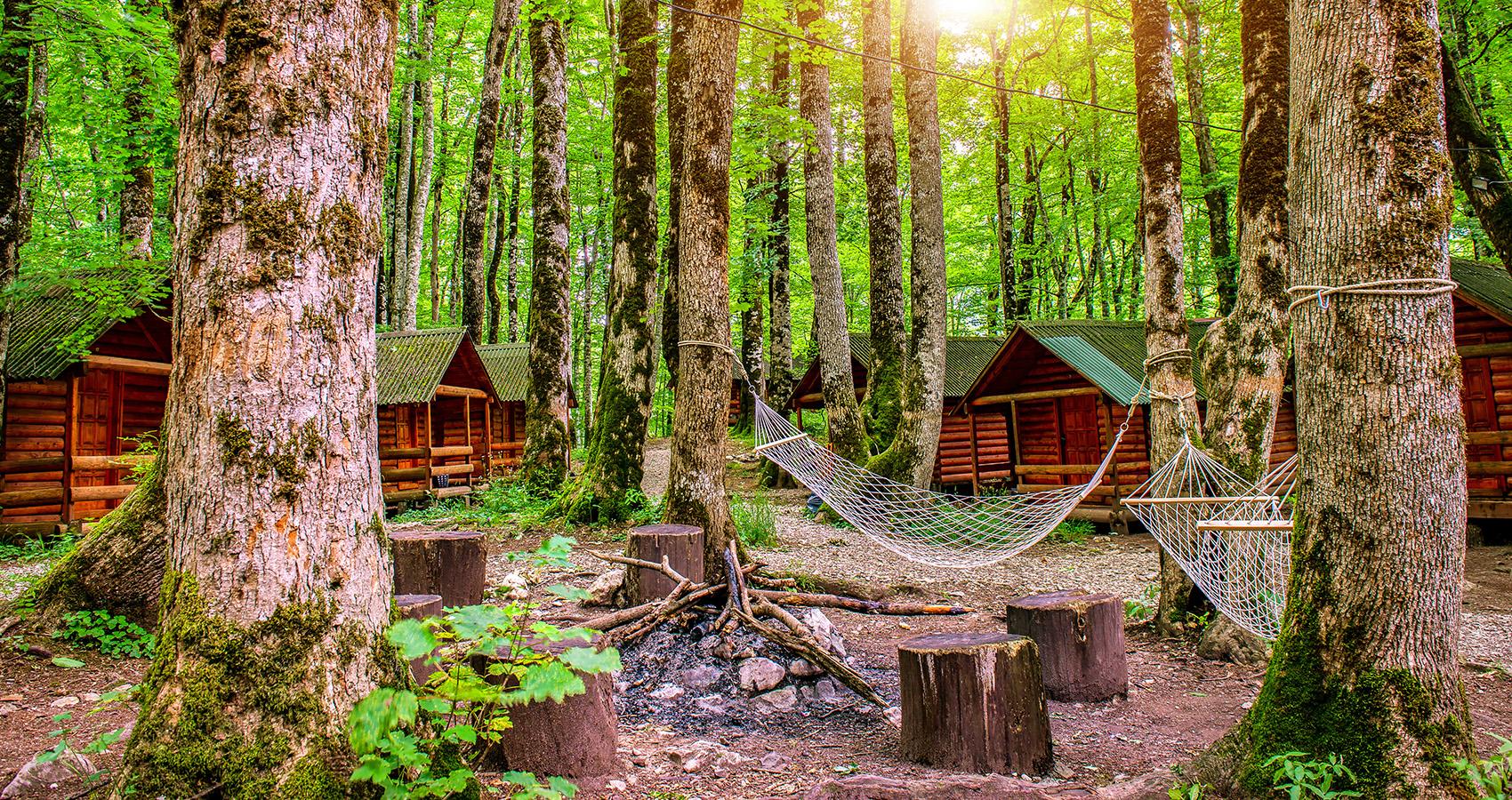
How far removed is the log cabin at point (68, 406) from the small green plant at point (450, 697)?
8361 millimetres

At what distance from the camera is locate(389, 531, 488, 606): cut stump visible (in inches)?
171

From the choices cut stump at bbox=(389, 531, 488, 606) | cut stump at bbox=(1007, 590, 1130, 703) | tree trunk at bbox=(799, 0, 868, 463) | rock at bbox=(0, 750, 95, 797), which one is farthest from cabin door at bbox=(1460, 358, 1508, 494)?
rock at bbox=(0, 750, 95, 797)

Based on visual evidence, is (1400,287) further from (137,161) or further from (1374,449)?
(137,161)

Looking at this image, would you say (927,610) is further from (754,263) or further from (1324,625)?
(754,263)

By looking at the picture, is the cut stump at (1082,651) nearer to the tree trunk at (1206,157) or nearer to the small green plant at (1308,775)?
the small green plant at (1308,775)

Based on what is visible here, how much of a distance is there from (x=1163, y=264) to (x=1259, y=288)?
807mm

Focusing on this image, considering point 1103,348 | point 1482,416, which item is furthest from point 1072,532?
point 1482,416

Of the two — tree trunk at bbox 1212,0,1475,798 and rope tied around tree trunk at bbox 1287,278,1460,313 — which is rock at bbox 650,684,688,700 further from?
rope tied around tree trunk at bbox 1287,278,1460,313

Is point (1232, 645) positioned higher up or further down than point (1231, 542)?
further down

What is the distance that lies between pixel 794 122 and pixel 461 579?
6.01 m

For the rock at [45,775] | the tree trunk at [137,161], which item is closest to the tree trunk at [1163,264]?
the rock at [45,775]

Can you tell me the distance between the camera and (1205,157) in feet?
33.4

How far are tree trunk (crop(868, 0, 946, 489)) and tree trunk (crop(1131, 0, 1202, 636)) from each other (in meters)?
2.83

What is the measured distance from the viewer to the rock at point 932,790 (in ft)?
7.25
